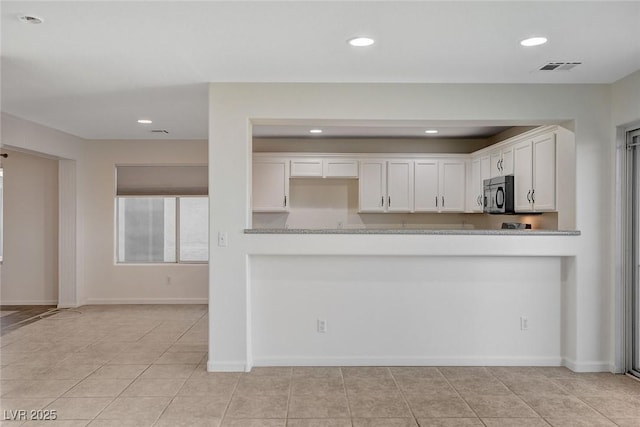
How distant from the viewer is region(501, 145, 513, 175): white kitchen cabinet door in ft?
18.5

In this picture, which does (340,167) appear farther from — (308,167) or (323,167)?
(308,167)

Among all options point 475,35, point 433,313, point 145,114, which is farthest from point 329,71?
point 145,114

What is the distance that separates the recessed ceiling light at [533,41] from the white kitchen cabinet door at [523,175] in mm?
2023

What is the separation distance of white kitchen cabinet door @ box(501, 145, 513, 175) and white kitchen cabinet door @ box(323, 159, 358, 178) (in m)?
2.09

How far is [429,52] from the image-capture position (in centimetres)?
350

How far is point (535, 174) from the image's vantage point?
505 centimetres

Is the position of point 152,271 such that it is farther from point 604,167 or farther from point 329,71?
point 604,167

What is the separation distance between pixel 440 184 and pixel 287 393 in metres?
4.32

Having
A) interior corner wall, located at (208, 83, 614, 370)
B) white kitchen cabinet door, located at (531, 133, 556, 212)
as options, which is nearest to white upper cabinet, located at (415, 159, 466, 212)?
white kitchen cabinet door, located at (531, 133, 556, 212)

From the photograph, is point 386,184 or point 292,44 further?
point 386,184

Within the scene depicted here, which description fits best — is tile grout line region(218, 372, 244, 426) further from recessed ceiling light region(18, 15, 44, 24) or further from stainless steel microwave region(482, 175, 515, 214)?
stainless steel microwave region(482, 175, 515, 214)

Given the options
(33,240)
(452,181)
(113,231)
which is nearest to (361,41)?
(452,181)

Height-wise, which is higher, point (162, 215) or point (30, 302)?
point (162, 215)

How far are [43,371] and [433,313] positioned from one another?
11.4 feet
